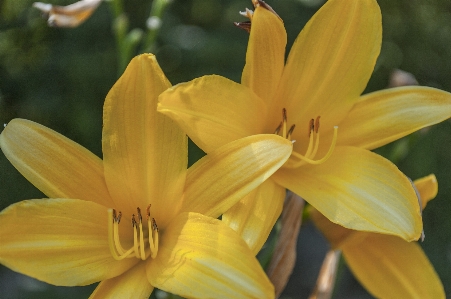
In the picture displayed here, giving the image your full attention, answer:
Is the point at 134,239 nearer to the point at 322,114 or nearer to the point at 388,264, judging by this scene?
the point at 322,114

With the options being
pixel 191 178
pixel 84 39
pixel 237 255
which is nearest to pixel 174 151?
pixel 191 178

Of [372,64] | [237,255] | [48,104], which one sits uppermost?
[372,64]

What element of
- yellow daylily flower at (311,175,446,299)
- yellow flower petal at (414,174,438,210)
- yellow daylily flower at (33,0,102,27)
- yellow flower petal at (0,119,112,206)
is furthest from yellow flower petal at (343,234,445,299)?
yellow daylily flower at (33,0,102,27)

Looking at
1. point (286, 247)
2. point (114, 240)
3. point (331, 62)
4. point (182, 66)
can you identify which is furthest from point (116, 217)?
point (182, 66)

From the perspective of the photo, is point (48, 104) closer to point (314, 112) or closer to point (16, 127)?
point (16, 127)

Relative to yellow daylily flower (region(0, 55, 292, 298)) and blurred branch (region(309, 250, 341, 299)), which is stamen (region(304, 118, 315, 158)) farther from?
blurred branch (region(309, 250, 341, 299))
